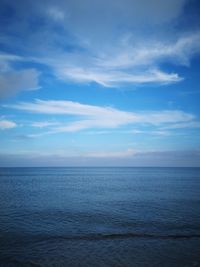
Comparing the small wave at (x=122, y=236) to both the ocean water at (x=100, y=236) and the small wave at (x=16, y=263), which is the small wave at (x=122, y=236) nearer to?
the ocean water at (x=100, y=236)

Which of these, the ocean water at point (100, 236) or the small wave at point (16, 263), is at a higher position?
the small wave at point (16, 263)

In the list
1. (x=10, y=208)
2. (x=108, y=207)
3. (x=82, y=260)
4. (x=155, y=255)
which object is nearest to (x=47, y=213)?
(x=10, y=208)

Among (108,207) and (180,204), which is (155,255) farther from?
(180,204)

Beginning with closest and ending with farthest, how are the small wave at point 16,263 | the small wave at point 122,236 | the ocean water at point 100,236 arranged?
the small wave at point 16,263, the ocean water at point 100,236, the small wave at point 122,236

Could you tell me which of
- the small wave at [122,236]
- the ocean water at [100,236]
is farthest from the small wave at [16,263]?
the small wave at [122,236]

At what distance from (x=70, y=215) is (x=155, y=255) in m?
15.7

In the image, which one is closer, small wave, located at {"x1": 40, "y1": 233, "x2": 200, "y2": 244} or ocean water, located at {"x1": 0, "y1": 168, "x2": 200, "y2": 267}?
ocean water, located at {"x1": 0, "y1": 168, "x2": 200, "y2": 267}

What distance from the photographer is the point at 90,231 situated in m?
23.3

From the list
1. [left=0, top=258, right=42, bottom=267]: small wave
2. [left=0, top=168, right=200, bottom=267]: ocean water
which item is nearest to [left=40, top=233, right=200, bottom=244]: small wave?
[left=0, top=168, right=200, bottom=267]: ocean water

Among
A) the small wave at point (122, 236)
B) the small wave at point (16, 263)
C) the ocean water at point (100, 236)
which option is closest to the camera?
the small wave at point (16, 263)

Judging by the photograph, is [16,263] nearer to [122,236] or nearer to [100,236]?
[100,236]

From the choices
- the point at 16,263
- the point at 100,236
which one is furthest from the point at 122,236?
the point at 16,263

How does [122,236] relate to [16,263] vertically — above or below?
below

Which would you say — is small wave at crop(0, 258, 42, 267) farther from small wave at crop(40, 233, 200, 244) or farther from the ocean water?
small wave at crop(40, 233, 200, 244)
